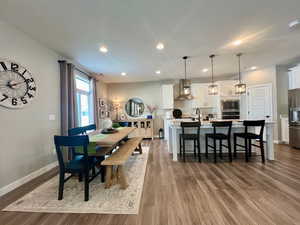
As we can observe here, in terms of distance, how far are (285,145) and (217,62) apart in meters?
3.58

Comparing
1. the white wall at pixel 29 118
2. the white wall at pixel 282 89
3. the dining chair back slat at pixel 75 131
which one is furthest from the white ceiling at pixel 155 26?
the dining chair back slat at pixel 75 131

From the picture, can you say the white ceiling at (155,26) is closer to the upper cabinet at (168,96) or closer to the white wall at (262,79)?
the white wall at (262,79)

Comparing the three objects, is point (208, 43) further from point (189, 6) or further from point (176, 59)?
point (189, 6)

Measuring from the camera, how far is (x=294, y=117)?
4.30m

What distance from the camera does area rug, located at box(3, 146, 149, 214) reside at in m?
1.87

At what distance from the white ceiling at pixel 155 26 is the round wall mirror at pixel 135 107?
307 centimetres

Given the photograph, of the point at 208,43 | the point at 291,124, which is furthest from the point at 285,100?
the point at 208,43

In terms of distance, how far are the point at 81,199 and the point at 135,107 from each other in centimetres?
509

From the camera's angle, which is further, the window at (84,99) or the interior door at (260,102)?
the interior door at (260,102)

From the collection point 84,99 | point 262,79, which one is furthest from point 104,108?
point 262,79

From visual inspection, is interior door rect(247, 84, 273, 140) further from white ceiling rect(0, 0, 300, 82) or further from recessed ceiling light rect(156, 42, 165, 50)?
recessed ceiling light rect(156, 42, 165, 50)

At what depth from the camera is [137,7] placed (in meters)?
2.02

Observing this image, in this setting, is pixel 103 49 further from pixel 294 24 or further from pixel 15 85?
pixel 294 24

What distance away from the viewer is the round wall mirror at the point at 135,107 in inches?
272
